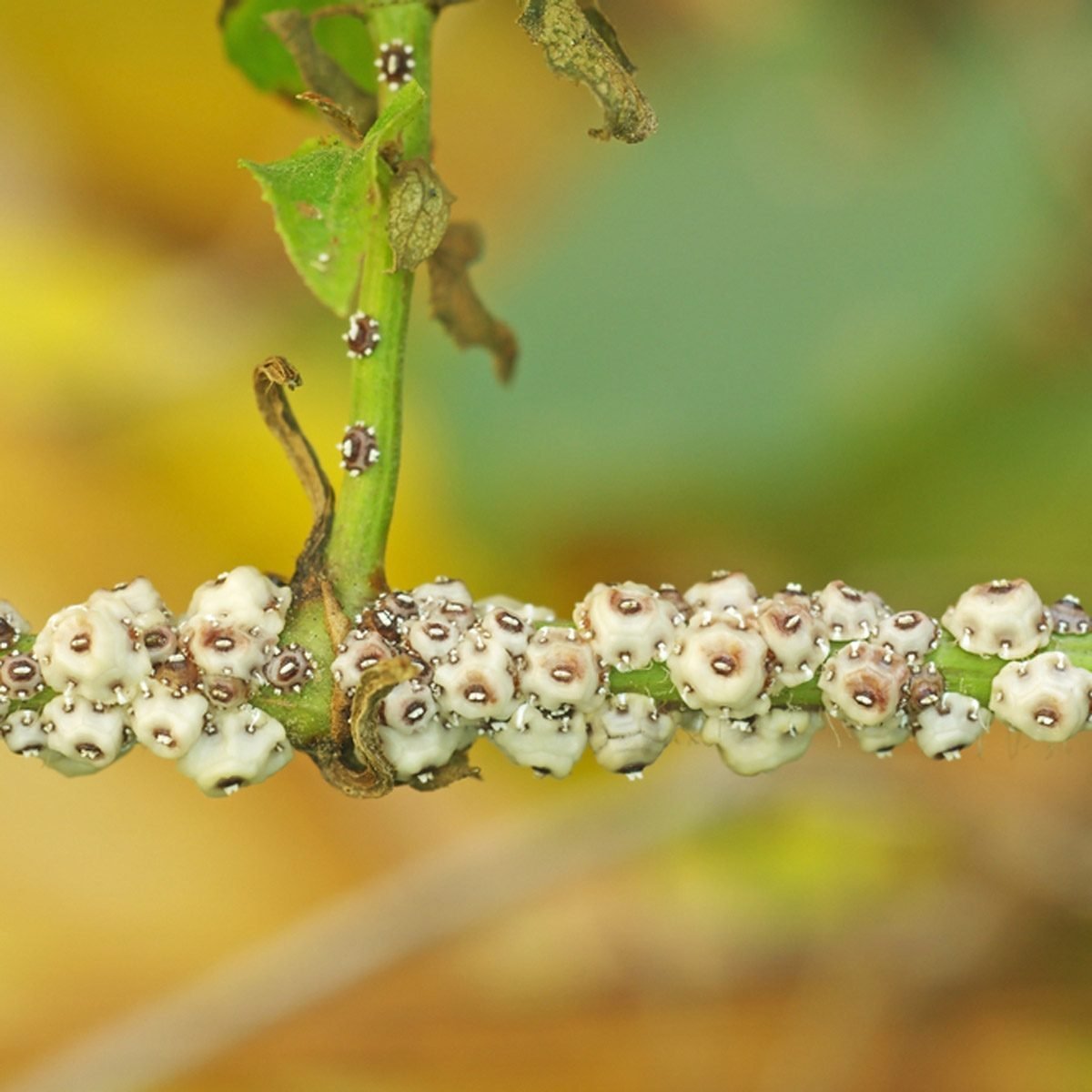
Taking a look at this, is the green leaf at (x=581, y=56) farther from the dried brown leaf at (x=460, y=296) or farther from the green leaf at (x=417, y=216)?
the dried brown leaf at (x=460, y=296)

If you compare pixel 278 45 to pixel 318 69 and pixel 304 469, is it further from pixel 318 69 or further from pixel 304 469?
pixel 304 469

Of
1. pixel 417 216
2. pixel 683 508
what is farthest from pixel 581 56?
pixel 683 508

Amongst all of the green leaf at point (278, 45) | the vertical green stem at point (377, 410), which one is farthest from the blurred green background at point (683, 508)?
the vertical green stem at point (377, 410)

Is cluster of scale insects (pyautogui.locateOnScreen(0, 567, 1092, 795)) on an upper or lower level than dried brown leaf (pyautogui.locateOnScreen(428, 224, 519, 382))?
lower

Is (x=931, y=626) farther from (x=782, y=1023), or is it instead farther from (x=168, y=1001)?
(x=168, y=1001)

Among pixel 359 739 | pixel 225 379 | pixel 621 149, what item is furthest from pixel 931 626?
pixel 225 379

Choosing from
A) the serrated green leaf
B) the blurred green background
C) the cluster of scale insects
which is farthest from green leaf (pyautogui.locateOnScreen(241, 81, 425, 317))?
the blurred green background

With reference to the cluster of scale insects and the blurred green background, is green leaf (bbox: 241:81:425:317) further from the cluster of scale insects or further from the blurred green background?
the blurred green background
